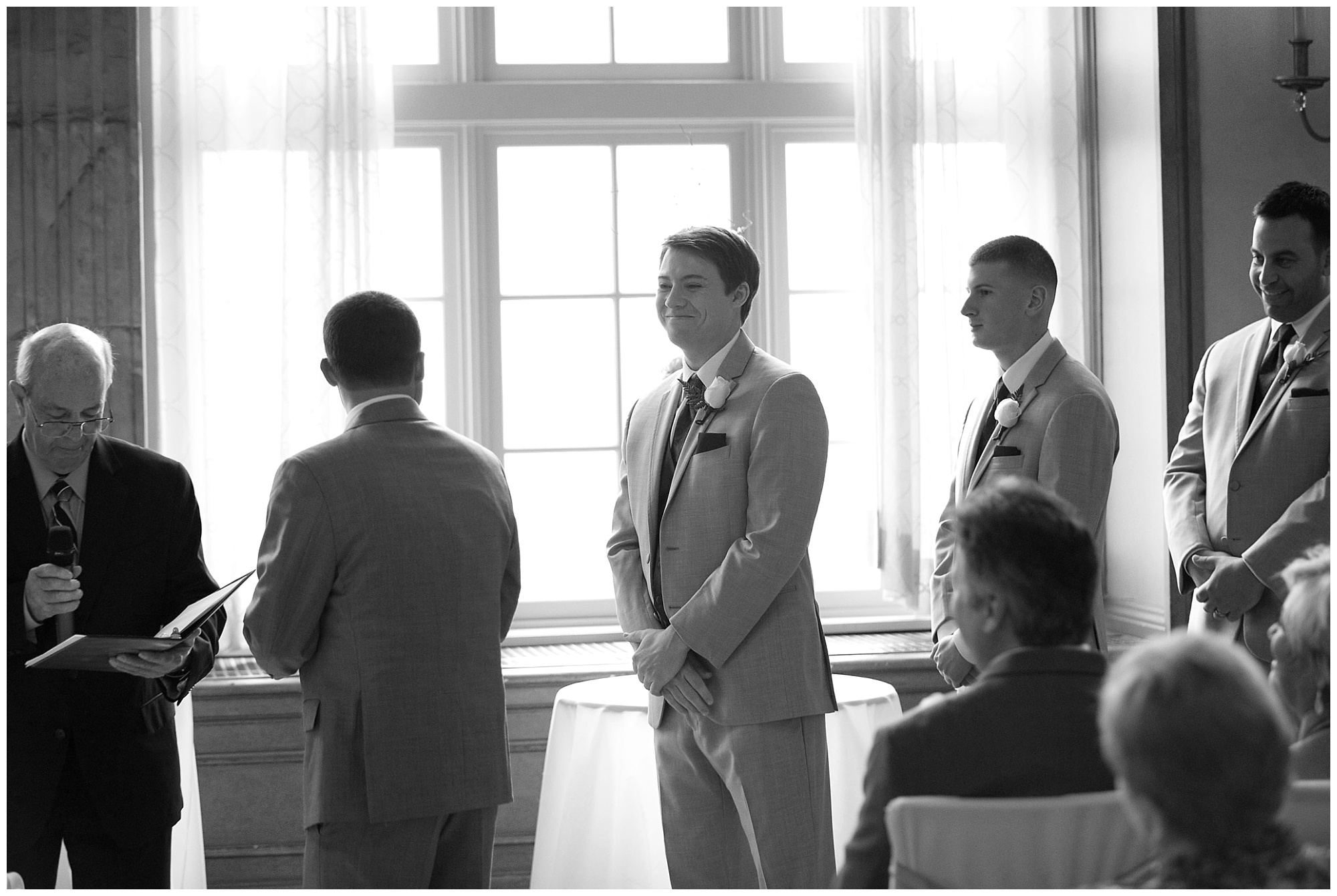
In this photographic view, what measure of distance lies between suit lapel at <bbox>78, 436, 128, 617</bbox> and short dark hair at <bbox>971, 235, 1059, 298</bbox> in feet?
5.74

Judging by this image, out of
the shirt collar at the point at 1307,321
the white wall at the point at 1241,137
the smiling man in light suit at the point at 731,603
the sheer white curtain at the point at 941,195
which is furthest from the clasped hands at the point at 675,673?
the white wall at the point at 1241,137

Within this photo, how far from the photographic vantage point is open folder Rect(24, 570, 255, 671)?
2086 millimetres

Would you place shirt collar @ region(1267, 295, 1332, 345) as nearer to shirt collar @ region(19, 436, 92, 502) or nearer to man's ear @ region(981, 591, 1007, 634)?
man's ear @ region(981, 591, 1007, 634)

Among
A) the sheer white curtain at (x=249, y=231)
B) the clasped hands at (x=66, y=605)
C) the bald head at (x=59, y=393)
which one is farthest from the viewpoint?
the sheer white curtain at (x=249, y=231)

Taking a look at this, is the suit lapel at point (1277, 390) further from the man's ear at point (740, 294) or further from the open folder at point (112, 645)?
the open folder at point (112, 645)

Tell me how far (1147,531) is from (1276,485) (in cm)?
154

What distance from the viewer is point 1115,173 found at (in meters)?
4.20

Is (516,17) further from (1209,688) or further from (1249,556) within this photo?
(1209,688)

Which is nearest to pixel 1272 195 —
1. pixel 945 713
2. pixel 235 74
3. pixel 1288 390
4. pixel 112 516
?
pixel 1288 390

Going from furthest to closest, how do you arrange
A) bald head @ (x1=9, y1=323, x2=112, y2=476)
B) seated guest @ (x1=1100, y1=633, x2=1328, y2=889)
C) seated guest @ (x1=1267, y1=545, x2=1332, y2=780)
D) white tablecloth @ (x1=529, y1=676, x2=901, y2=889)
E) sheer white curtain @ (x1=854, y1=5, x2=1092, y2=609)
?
sheer white curtain @ (x1=854, y1=5, x2=1092, y2=609), white tablecloth @ (x1=529, y1=676, x2=901, y2=889), bald head @ (x1=9, y1=323, x2=112, y2=476), seated guest @ (x1=1267, y1=545, x2=1332, y2=780), seated guest @ (x1=1100, y1=633, x2=1328, y2=889)

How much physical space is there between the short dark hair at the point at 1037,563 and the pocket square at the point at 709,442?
1.07 meters

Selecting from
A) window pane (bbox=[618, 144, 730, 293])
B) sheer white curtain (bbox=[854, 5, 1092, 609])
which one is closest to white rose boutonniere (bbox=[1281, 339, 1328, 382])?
sheer white curtain (bbox=[854, 5, 1092, 609])

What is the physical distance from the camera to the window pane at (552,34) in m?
4.31

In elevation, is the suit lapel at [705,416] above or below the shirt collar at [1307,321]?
below
